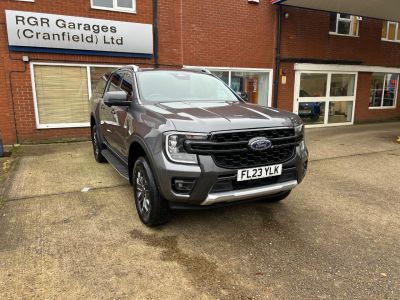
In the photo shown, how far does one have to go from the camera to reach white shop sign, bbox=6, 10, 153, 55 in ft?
25.5

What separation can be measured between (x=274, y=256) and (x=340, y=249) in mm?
724

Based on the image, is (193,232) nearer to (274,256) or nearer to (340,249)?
(274,256)

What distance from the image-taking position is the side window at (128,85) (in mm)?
4305

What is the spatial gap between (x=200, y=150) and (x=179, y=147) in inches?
8.1

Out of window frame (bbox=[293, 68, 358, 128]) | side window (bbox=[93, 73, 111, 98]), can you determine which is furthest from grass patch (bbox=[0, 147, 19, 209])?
window frame (bbox=[293, 68, 358, 128])

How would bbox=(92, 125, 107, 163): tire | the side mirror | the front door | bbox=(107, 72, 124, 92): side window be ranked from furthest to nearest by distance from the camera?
the front door < bbox=(92, 125, 107, 163): tire < bbox=(107, 72, 124, 92): side window < the side mirror

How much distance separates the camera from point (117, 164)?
4.87m

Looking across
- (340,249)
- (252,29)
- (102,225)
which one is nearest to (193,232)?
(102,225)

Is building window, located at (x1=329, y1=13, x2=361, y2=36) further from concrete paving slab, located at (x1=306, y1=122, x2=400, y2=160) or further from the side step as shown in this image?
the side step

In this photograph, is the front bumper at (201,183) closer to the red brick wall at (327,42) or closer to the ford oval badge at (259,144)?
the ford oval badge at (259,144)

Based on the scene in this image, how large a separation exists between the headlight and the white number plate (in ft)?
1.61

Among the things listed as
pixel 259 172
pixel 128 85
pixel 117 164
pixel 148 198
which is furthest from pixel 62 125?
pixel 259 172

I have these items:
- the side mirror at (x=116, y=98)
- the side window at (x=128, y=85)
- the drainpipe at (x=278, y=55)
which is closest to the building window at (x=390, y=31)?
the drainpipe at (x=278, y=55)

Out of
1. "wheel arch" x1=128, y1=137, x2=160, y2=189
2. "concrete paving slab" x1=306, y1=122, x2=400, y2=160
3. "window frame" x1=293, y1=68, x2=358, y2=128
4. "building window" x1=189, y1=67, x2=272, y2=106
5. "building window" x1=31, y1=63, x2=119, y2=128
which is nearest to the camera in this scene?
"wheel arch" x1=128, y1=137, x2=160, y2=189
